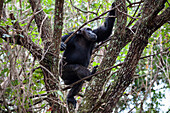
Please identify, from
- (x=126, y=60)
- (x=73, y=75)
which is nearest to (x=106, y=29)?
(x=73, y=75)

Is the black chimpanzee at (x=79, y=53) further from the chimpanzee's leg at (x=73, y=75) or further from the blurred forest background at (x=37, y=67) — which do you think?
the blurred forest background at (x=37, y=67)

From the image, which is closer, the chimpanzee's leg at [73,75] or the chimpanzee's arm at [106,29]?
the chimpanzee's leg at [73,75]

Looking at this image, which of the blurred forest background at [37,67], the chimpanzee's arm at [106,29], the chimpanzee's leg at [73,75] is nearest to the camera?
the blurred forest background at [37,67]

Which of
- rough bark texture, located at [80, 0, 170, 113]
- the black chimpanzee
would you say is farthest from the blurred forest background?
the black chimpanzee

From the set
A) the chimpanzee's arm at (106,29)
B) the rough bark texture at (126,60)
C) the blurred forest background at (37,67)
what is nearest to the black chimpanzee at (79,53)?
the chimpanzee's arm at (106,29)

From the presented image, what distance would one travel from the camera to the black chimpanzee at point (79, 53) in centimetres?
516

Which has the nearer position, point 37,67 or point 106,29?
point 37,67

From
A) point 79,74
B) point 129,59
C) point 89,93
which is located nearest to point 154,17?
point 129,59

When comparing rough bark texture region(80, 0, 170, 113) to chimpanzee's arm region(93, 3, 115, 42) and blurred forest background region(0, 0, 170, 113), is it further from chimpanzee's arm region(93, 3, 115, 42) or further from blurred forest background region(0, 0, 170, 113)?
chimpanzee's arm region(93, 3, 115, 42)

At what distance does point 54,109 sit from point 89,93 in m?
0.67

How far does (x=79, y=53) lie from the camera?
18.5 feet

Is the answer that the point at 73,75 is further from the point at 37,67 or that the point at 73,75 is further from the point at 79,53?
the point at 37,67

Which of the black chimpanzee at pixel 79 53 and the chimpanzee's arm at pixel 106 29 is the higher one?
the chimpanzee's arm at pixel 106 29

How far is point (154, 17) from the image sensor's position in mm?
3188
